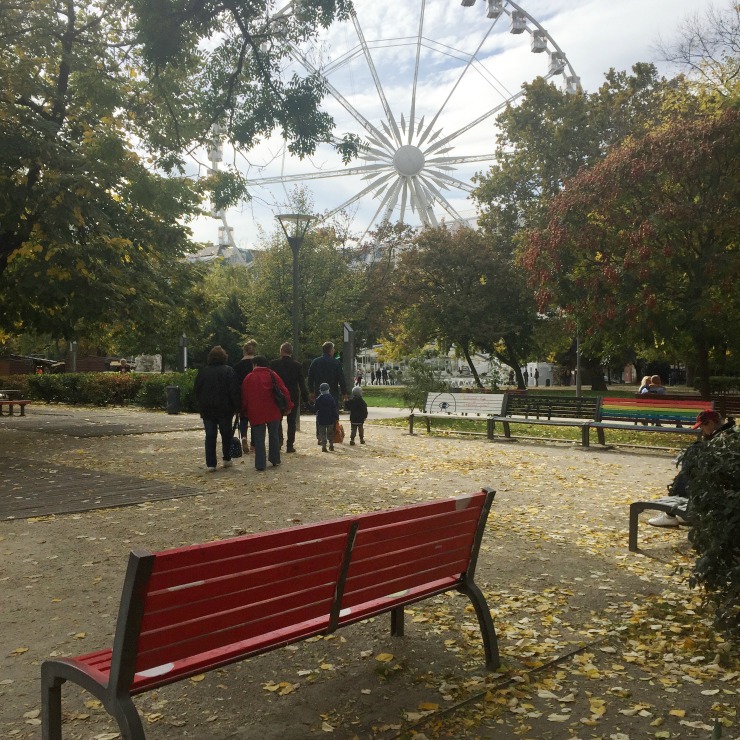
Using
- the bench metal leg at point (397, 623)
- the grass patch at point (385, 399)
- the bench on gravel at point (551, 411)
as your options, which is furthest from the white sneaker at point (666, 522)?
the grass patch at point (385, 399)

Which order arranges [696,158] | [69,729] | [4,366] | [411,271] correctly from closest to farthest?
[69,729] → [696,158] → [411,271] → [4,366]

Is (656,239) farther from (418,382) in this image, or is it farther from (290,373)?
(290,373)

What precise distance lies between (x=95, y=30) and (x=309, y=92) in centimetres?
669

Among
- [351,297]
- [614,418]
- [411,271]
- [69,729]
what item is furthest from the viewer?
[351,297]

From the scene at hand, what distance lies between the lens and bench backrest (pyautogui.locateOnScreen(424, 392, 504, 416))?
55.8 ft

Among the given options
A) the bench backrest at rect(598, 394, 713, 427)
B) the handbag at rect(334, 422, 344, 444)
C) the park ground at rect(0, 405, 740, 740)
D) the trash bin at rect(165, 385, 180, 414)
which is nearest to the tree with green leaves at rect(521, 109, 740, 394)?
the bench backrest at rect(598, 394, 713, 427)

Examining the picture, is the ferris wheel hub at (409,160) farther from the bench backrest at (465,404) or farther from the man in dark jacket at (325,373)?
the man in dark jacket at (325,373)

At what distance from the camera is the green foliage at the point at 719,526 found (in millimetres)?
4086

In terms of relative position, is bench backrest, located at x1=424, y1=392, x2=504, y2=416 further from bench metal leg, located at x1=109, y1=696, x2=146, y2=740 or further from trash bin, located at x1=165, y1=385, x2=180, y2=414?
bench metal leg, located at x1=109, y1=696, x2=146, y2=740

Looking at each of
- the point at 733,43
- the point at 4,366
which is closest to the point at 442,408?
the point at 733,43

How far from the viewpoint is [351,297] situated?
118 ft

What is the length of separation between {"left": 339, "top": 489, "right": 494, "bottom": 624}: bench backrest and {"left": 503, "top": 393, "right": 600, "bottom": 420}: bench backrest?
37.6ft

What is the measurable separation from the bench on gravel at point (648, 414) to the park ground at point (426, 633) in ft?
11.7

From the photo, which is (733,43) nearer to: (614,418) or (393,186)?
(614,418)
